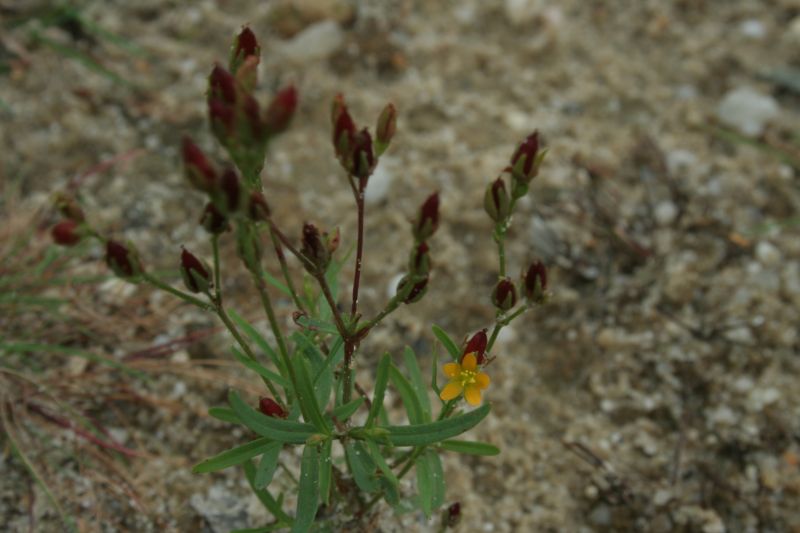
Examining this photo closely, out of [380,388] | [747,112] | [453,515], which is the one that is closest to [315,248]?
[380,388]

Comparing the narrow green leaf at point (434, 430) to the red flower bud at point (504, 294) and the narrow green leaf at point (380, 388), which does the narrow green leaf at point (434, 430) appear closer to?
the narrow green leaf at point (380, 388)

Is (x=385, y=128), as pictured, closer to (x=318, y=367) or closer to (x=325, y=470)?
(x=318, y=367)

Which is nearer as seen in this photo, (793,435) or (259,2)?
(793,435)

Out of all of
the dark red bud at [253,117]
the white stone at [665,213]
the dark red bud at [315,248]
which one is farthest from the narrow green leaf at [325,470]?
the white stone at [665,213]

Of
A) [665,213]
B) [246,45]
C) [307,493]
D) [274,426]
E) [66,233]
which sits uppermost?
[665,213]

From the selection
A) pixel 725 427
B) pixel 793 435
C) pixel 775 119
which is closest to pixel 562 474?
pixel 725 427

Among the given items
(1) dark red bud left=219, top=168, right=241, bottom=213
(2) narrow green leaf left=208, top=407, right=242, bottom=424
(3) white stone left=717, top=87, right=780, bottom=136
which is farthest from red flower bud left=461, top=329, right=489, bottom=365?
(3) white stone left=717, top=87, right=780, bottom=136

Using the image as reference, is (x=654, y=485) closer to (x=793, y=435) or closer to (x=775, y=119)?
(x=793, y=435)
